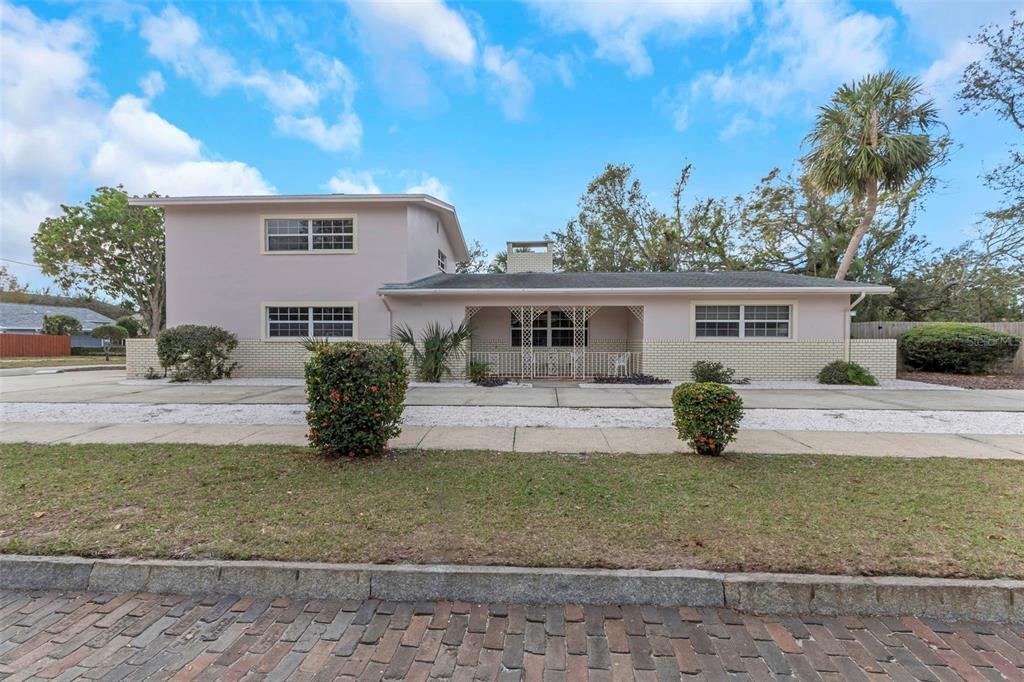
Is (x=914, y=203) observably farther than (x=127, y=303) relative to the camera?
No

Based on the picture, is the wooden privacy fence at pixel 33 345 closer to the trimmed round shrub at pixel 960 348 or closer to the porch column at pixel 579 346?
the porch column at pixel 579 346

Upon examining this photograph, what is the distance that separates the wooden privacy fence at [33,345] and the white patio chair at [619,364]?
3494 cm

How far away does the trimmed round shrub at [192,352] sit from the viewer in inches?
449

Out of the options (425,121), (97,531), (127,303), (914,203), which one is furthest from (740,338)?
(127,303)

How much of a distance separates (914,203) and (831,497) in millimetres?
23873

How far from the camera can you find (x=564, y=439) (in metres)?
5.86

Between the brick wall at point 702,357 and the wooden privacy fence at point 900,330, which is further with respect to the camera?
the wooden privacy fence at point 900,330

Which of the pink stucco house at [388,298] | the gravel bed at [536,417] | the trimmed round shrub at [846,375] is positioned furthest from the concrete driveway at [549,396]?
the pink stucco house at [388,298]

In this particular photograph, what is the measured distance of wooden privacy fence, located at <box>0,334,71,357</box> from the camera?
81.9ft

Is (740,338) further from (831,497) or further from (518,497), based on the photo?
(518,497)

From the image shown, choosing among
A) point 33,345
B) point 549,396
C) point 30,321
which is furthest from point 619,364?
point 30,321

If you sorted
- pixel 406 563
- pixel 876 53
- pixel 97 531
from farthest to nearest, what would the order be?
pixel 876 53 < pixel 97 531 < pixel 406 563

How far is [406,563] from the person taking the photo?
269 centimetres

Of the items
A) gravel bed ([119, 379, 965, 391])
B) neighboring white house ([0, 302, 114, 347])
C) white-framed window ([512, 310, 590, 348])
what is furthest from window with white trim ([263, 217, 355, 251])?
neighboring white house ([0, 302, 114, 347])
